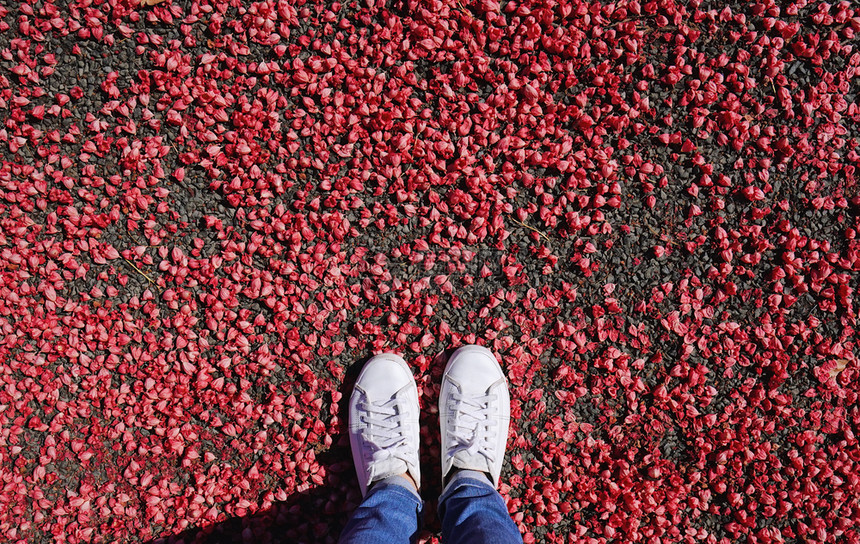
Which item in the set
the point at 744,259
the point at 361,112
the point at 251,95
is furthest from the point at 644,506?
the point at 251,95

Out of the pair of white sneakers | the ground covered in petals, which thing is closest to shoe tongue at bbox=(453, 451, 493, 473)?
the pair of white sneakers

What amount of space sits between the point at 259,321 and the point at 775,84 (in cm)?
Answer: 288

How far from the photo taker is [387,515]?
2.09 metres

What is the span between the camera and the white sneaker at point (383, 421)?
2.37 metres

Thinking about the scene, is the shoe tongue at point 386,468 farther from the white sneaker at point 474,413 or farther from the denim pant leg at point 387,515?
the white sneaker at point 474,413

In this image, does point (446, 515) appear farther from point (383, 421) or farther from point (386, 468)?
point (383, 421)

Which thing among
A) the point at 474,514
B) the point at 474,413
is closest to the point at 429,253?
the point at 474,413

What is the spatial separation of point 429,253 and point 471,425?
0.90 m

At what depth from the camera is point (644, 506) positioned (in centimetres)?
240

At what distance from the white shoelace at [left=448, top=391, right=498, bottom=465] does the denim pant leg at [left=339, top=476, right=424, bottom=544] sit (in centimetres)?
29

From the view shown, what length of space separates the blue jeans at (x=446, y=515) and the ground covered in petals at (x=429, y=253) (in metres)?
0.33

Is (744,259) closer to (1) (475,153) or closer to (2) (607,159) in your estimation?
(2) (607,159)

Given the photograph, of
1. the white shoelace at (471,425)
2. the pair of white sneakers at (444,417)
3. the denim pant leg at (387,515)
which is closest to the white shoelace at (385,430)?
the pair of white sneakers at (444,417)

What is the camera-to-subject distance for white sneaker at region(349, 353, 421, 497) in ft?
7.77
